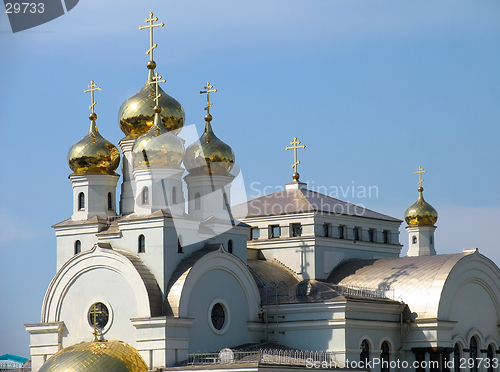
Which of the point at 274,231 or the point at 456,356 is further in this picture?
the point at 274,231

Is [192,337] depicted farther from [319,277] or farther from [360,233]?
[360,233]

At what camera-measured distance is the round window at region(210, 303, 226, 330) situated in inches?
1078

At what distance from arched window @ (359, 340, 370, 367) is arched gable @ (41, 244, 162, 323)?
19.5ft

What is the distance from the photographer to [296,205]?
32281mm

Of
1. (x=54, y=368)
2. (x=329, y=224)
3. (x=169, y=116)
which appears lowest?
(x=54, y=368)

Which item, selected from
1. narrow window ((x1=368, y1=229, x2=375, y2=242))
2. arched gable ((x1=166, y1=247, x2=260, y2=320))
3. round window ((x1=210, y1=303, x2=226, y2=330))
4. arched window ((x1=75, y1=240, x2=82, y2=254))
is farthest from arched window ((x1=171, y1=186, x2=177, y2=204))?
narrow window ((x1=368, y1=229, x2=375, y2=242))

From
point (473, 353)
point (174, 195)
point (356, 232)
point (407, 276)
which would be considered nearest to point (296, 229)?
point (356, 232)

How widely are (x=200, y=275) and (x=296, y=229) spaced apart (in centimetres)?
584

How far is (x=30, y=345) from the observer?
28094 millimetres

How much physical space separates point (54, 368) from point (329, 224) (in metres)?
10.6

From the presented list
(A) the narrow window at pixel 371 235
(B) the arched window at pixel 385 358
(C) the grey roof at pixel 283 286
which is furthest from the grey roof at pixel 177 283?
(A) the narrow window at pixel 371 235

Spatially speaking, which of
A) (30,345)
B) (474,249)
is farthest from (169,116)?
(474,249)

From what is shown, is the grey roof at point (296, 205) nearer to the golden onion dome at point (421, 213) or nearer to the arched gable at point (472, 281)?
the arched gable at point (472, 281)

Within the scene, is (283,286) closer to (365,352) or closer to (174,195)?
(365,352)
